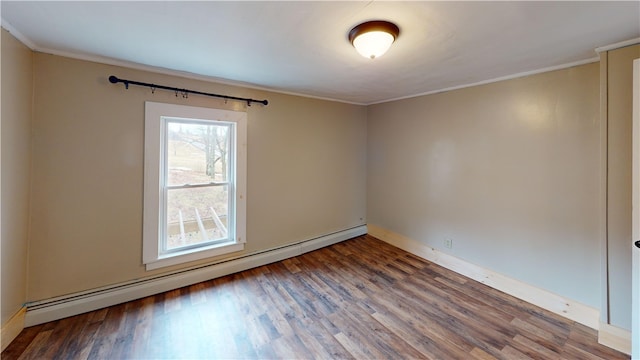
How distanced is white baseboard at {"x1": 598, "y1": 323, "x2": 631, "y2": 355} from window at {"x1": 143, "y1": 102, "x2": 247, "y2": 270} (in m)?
3.35

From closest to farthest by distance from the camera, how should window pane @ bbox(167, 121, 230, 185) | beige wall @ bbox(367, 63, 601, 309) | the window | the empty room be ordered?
1. the empty room
2. beige wall @ bbox(367, 63, 601, 309)
3. the window
4. window pane @ bbox(167, 121, 230, 185)

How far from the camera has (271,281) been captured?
112 inches

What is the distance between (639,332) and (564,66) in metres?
2.08

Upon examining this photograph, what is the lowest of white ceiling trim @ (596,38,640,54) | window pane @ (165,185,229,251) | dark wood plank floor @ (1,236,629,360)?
dark wood plank floor @ (1,236,629,360)

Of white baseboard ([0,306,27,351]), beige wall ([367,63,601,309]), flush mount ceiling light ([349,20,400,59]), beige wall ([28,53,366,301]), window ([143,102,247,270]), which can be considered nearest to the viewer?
flush mount ceiling light ([349,20,400,59])

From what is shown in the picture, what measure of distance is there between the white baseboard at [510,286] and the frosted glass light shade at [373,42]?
8.72ft

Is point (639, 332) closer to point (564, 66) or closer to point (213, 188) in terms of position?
point (564, 66)

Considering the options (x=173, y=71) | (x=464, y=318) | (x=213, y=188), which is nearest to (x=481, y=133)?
(x=464, y=318)

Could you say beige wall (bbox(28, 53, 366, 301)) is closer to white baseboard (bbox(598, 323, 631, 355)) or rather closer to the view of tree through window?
the view of tree through window

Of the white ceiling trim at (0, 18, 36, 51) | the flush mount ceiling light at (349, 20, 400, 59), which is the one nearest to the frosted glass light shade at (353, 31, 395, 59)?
the flush mount ceiling light at (349, 20, 400, 59)

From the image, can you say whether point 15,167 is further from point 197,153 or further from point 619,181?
point 619,181

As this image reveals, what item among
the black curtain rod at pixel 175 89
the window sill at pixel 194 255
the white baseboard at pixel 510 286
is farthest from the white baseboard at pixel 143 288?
the black curtain rod at pixel 175 89

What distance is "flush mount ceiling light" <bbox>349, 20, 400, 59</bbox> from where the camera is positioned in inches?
61.3

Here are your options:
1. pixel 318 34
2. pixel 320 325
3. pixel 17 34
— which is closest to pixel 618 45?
pixel 318 34
